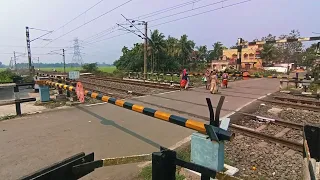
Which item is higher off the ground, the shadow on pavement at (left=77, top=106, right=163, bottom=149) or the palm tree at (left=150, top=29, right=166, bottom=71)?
the palm tree at (left=150, top=29, right=166, bottom=71)

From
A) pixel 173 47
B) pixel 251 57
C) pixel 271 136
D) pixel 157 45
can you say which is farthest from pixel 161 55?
pixel 271 136

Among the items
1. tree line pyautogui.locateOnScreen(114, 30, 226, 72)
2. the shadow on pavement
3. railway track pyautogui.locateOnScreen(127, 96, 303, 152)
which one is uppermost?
tree line pyautogui.locateOnScreen(114, 30, 226, 72)

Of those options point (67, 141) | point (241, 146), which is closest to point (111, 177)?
point (67, 141)

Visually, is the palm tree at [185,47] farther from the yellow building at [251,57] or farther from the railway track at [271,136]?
the railway track at [271,136]

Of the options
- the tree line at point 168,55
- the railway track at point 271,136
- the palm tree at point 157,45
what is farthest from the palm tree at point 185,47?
the railway track at point 271,136

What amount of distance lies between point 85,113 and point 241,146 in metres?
5.26

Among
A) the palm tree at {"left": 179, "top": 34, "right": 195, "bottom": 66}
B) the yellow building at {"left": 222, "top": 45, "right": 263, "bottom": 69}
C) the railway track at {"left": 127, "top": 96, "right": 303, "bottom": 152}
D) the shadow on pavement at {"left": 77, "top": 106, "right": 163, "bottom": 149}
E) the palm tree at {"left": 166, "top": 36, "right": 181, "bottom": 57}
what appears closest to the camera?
the shadow on pavement at {"left": 77, "top": 106, "right": 163, "bottom": 149}

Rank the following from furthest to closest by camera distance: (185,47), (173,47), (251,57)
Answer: (251,57), (185,47), (173,47)

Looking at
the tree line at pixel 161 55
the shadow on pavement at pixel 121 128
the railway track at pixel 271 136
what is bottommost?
the railway track at pixel 271 136

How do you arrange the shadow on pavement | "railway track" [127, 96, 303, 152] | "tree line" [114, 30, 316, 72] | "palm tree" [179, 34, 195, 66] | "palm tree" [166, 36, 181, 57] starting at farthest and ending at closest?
"palm tree" [179, 34, 195, 66], "palm tree" [166, 36, 181, 57], "tree line" [114, 30, 316, 72], "railway track" [127, 96, 303, 152], the shadow on pavement

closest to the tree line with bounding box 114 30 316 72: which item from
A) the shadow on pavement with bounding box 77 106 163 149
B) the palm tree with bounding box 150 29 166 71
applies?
the palm tree with bounding box 150 29 166 71

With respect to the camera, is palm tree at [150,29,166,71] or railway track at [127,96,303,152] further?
palm tree at [150,29,166,71]

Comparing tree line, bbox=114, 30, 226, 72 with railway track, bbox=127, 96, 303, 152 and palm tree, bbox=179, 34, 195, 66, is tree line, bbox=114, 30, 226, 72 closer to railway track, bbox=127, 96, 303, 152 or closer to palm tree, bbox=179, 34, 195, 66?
palm tree, bbox=179, 34, 195, 66

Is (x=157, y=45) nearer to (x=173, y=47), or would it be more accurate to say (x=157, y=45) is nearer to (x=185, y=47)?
(x=173, y=47)
